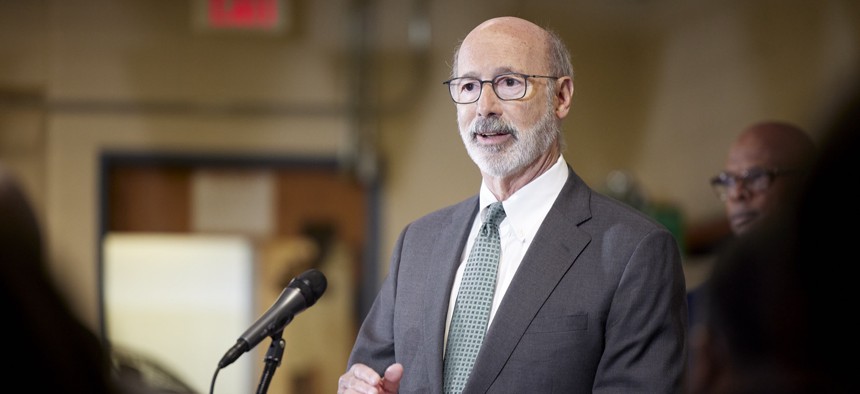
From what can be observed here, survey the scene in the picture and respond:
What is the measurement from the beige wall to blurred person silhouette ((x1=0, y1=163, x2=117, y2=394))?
369 centimetres

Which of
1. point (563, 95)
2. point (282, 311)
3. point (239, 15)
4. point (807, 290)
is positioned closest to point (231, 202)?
point (239, 15)

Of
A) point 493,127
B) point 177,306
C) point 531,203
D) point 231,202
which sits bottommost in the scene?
point 177,306

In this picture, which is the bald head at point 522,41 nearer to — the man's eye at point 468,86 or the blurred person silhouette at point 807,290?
the man's eye at point 468,86

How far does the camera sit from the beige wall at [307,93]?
4453mm

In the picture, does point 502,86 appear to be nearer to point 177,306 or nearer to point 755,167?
point 755,167

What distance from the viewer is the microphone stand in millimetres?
1441

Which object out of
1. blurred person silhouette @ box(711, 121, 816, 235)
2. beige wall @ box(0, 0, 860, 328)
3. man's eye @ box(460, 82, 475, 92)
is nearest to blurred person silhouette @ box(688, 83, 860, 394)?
man's eye @ box(460, 82, 475, 92)

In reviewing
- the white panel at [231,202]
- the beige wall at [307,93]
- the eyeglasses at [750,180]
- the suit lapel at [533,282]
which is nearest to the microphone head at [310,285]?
the suit lapel at [533,282]

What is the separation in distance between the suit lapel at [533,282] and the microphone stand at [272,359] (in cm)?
26

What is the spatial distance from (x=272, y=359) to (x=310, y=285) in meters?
0.12

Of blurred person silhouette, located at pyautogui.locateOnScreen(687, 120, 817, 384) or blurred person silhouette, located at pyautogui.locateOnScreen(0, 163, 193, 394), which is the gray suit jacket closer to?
blurred person silhouette, located at pyautogui.locateOnScreen(687, 120, 817, 384)

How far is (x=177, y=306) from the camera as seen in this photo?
448cm

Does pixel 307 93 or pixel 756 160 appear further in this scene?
pixel 307 93

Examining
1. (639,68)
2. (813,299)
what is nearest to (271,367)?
(813,299)
